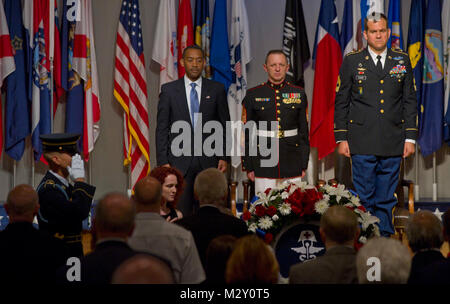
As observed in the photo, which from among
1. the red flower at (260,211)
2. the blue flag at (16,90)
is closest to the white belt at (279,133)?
the red flower at (260,211)

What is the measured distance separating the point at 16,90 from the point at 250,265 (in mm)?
5001

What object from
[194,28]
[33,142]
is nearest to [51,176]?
[33,142]

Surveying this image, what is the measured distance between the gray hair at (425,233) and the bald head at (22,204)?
5.79ft

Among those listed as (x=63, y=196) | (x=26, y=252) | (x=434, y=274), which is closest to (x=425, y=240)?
(x=434, y=274)

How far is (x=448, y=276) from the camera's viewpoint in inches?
108

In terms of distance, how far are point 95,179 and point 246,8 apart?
7.87ft

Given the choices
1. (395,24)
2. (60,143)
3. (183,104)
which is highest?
(395,24)

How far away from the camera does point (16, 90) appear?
269 inches

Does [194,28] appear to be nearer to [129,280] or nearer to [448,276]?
[448,276]

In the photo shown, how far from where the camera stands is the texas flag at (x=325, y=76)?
7.02 m

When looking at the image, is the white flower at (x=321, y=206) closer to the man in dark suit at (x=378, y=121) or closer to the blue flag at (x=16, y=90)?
the man in dark suit at (x=378, y=121)

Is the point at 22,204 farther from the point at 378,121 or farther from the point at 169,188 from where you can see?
the point at 378,121

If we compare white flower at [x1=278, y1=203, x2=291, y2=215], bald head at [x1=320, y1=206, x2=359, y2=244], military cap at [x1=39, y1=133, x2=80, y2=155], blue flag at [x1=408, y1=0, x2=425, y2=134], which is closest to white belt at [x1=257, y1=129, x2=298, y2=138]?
white flower at [x1=278, y1=203, x2=291, y2=215]

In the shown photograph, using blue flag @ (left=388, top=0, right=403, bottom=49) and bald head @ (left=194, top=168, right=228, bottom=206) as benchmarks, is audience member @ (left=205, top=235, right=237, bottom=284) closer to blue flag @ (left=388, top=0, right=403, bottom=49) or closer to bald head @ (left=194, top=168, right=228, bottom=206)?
bald head @ (left=194, top=168, right=228, bottom=206)
